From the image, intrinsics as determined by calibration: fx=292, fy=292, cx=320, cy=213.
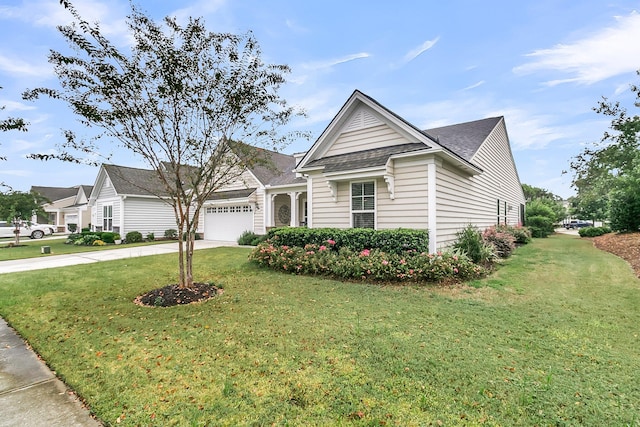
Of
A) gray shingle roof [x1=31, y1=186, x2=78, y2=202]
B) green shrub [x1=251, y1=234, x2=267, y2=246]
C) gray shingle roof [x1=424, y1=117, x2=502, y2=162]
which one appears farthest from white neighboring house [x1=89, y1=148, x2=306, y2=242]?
gray shingle roof [x1=31, y1=186, x2=78, y2=202]

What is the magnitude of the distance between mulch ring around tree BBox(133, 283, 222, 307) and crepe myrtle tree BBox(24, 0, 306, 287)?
0.80 feet

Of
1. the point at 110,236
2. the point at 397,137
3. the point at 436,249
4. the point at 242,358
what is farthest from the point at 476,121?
the point at 110,236

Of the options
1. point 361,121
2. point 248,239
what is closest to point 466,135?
point 361,121

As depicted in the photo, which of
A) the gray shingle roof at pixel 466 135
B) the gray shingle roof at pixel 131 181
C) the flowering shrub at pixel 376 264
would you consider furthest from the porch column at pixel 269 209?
the gray shingle roof at pixel 466 135

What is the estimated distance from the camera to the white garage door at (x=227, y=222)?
17.9 m

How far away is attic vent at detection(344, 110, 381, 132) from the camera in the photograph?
9751mm

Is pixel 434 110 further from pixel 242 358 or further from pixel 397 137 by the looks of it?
pixel 242 358

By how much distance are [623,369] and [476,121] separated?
14.3m

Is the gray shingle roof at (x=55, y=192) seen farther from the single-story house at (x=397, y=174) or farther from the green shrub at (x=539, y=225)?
the green shrub at (x=539, y=225)

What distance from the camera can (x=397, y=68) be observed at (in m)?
12.3

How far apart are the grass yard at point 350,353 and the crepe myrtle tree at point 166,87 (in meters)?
2.13

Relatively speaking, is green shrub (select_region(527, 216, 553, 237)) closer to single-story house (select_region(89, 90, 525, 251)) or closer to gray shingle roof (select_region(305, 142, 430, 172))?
single-story house (select_region(89, 90, 525, 251))

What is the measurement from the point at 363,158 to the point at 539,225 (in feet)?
60.4

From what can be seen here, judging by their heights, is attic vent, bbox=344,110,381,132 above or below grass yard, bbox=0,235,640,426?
above
